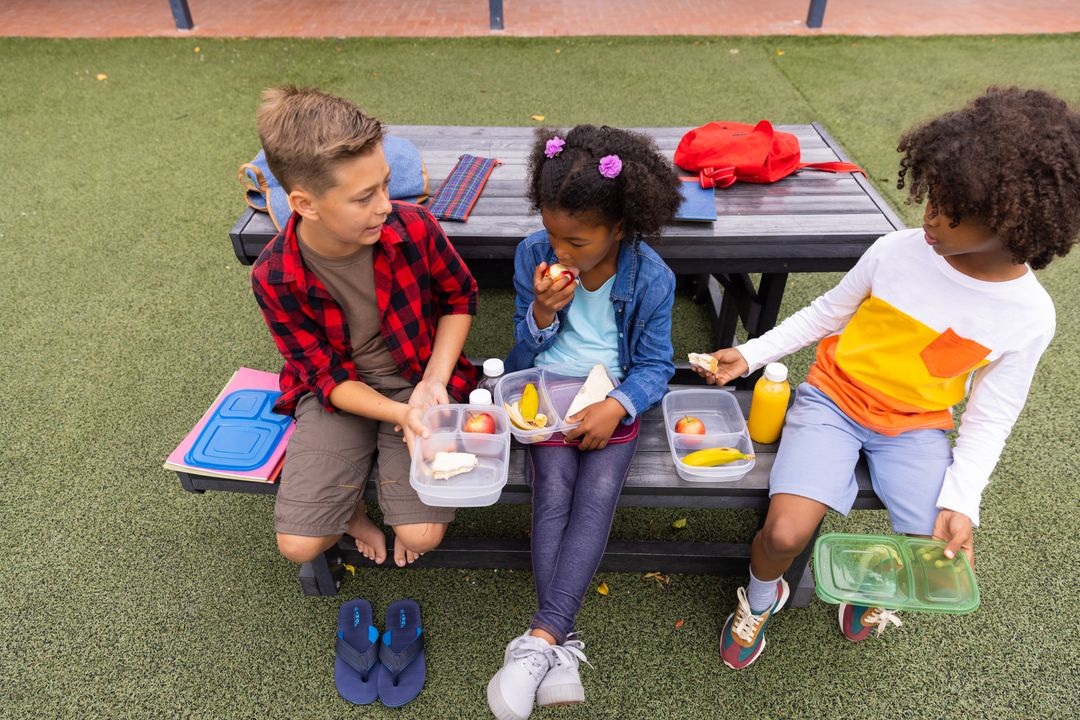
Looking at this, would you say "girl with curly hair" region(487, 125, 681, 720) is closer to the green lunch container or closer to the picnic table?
the picnic table

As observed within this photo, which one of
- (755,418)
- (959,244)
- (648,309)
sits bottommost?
(755,418)

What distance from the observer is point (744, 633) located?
2102mm

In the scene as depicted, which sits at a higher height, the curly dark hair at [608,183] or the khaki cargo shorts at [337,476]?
→ the curly dark hair at [608,183]

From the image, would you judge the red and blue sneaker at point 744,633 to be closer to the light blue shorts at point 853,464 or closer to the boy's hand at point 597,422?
the light blue shorts at point 853,464

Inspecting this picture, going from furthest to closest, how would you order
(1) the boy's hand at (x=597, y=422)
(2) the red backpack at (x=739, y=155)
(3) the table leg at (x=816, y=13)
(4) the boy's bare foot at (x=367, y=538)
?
(3) the table leg at (x=816, y=13)
(2) the red backpack at (x=739, y=155)
(4) the boy's bare foot at (x=367, y=538)
(1) the boy's hand at (x=597, y=422)

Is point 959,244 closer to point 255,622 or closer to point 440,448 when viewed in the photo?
point 440,448

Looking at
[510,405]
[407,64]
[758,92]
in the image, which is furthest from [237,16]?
[510,405]

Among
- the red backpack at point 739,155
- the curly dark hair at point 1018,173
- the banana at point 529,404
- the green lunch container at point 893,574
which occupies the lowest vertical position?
the green lunch container at point 893,574

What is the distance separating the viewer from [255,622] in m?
2.27

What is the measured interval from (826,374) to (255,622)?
6.57 ft

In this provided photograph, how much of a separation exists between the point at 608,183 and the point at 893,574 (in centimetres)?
129

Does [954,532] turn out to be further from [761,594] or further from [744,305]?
[744,305]

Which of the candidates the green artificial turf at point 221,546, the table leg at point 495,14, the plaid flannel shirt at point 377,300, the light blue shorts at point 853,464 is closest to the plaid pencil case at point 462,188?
the plaid flannel shirt at point 377,300

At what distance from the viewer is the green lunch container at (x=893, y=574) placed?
5.73ft
